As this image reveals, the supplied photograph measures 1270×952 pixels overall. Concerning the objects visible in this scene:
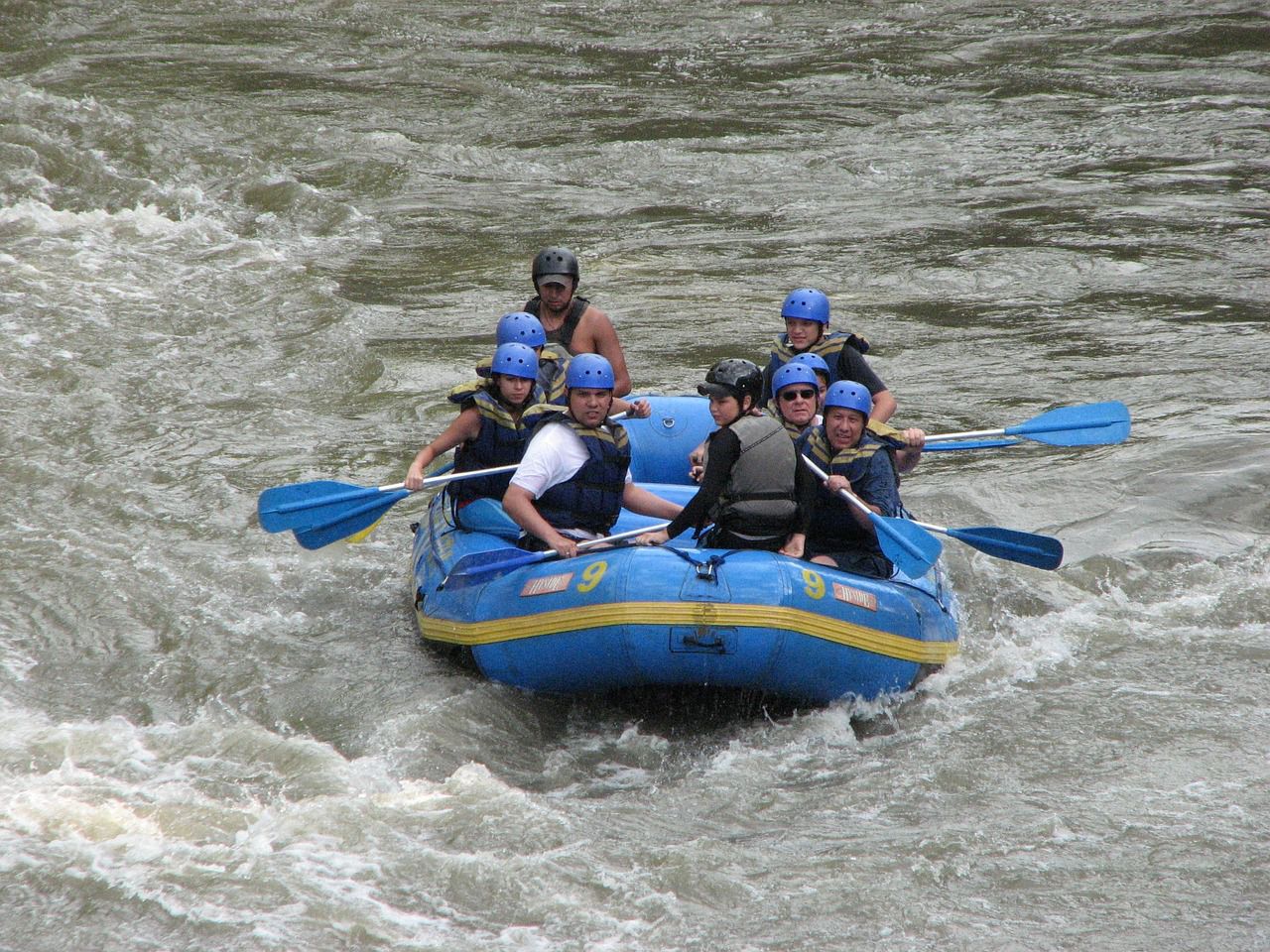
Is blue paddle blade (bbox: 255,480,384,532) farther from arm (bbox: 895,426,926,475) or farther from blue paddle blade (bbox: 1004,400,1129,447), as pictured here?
blue paddle blade (bbox: 1004,400,1129,447)

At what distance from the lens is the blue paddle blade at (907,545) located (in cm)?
574

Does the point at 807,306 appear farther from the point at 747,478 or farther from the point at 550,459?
the point at 550,459

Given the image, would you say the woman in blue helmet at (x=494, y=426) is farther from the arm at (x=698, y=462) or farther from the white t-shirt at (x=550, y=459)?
the arm at (x=698, y=462)

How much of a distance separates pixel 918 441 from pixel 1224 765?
178cm

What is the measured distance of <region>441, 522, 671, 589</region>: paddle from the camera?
5.91 meters

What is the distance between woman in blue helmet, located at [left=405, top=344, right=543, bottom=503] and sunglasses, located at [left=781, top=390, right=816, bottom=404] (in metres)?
1.04

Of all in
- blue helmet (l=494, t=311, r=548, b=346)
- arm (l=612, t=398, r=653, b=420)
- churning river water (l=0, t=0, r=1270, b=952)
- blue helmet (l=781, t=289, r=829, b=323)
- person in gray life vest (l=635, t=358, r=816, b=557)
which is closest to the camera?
churning river water (l=0, t=0, r=1270, b=952)

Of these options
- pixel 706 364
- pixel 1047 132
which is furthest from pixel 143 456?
pixel 1047 132

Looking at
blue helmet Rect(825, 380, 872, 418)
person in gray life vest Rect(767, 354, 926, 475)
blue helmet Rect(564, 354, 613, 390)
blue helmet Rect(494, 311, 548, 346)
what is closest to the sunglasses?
person in gray life vest Rect(767, 354, 926, 475)

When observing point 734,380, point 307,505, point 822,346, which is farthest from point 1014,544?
point 307,505

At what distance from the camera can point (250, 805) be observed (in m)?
4.98

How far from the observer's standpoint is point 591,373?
19.1ft

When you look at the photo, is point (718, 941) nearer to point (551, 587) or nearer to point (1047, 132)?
point (551, 587)

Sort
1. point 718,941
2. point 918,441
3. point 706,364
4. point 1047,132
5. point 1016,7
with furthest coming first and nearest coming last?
point 1016,7 → point 1047,132 → point 706,364 → point 918,441 → point 718,941
